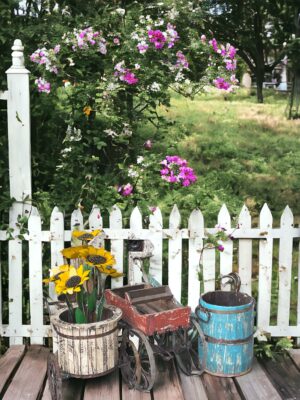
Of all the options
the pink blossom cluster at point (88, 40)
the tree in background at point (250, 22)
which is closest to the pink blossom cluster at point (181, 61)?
the pink blossom cluster at point (88, 40)

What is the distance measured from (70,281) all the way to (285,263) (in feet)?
5.87

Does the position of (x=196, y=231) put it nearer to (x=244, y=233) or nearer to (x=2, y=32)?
(x=244, y=233)

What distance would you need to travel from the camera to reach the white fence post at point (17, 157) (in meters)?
4.15

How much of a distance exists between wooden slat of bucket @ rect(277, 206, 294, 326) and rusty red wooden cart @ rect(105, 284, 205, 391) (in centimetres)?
76

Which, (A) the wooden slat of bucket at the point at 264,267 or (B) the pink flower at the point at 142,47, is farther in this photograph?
(B) the pink flower at the point at 142,47

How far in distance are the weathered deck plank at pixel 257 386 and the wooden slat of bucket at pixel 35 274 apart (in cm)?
155

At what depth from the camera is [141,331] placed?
3.52 meters

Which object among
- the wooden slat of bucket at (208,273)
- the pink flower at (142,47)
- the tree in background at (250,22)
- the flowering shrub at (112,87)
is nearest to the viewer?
the wooden slat of bucket at (208,273)

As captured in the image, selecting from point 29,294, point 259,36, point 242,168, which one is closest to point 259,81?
point 259,36

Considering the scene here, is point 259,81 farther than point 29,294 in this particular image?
Yes

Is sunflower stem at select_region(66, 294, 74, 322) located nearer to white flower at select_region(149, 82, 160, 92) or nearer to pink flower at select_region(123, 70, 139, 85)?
pink flower at select_region(123, 70, 139, 85)

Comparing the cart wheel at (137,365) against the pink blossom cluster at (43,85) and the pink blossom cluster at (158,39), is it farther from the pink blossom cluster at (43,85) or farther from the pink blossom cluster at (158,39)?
the pink blossom cluster at (158,39)

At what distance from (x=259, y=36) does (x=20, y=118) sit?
16.5m

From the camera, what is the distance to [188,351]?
3.80m
